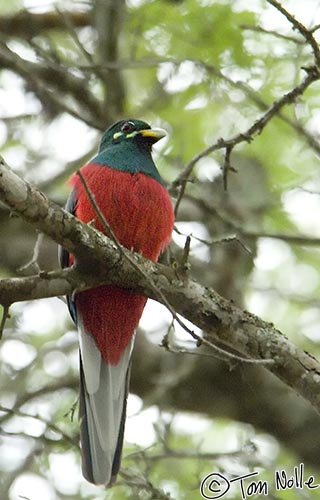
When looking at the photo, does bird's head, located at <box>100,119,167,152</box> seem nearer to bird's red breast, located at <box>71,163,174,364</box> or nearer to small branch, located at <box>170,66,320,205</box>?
bird's red breast, located at <box>71,163,174,364</box>

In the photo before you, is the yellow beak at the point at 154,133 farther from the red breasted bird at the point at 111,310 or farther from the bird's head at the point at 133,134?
the red breasted bird at the point at 111,310

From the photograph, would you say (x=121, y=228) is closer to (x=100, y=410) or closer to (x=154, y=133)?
(x=100, y=410)

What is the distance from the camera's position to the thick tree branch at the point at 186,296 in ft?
11.7

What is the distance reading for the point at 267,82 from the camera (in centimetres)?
592

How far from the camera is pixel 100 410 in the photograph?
4.53 metres

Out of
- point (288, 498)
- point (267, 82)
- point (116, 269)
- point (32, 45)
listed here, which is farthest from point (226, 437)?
point (116, 269)

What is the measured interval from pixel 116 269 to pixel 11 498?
2082 mm

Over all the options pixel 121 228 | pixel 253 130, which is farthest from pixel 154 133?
pixel 121 228

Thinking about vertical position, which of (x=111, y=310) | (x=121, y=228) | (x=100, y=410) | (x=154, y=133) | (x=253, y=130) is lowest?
(x=100, y=410)

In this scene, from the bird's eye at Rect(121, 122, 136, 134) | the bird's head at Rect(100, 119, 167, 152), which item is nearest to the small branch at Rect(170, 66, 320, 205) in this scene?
the bird's head at Rect(100, 119, 167, 152)

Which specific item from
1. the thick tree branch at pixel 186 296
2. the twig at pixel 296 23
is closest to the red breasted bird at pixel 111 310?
the thick tree branch at pixel 186 296

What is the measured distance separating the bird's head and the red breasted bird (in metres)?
0.43

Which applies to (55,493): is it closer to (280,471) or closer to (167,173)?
(280,471)

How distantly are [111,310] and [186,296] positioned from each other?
0.79m
